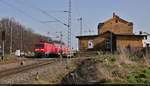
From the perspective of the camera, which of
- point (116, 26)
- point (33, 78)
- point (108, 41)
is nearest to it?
point (33, 78)

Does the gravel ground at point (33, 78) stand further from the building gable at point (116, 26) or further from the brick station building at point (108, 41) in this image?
the building gable at point (116, 26)

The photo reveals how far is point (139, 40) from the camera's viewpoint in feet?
109

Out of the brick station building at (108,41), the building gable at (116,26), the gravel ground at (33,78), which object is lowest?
the gravel ground at (33,78)

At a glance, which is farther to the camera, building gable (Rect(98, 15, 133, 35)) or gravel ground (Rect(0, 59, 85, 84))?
building gable (Rect(98, 15, 133, 35))

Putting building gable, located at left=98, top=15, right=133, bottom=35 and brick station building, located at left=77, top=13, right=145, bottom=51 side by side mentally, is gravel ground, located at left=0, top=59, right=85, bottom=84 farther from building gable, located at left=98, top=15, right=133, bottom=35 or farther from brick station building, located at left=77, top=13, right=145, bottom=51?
building gable, located at left=98, top=15, right=133, bottom=35

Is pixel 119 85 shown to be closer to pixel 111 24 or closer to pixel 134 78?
pixel 134 78

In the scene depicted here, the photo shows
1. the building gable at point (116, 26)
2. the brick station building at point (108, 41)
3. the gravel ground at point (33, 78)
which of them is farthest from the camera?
the building gable at point (116, 26)

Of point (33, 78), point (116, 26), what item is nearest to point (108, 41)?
point (116, 26)

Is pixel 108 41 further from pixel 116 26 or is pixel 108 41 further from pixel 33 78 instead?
pixel 33 78

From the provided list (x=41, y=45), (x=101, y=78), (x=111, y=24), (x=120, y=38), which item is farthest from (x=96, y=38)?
(x=101, y=78)

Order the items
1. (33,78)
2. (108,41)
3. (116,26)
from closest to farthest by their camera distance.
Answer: (33,78) → (108,41) → (116,26)

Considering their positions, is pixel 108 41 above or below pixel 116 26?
below

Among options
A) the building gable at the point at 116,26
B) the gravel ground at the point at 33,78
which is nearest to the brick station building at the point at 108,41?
the building gable at the point at 116,26

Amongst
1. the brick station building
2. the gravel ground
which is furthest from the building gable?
the gravel ground
